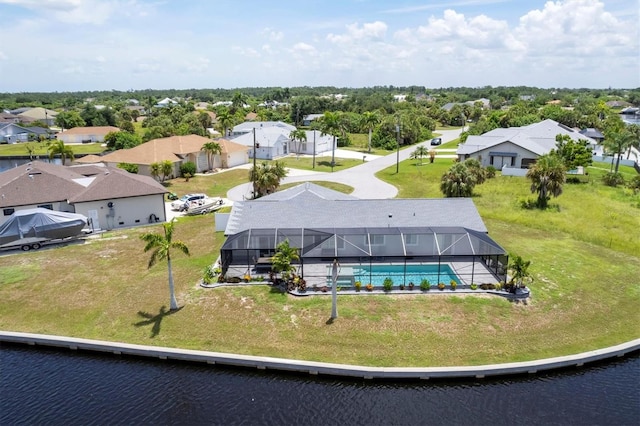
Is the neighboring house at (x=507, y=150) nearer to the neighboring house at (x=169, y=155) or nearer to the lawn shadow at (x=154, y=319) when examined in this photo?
the neighboring house at (x=169, y=155)

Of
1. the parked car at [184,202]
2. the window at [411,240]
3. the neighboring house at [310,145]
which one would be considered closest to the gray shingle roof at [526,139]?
the neighboring house at [310,145]

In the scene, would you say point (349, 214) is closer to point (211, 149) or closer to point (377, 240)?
point (377, 240)

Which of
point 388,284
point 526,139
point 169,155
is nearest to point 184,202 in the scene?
point 169,155

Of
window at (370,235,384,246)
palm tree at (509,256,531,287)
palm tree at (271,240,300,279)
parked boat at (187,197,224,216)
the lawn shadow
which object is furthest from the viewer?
parked boat at (187,197,224,216)

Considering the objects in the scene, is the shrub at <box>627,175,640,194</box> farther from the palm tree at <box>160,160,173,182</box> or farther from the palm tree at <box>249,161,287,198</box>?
the palm tree at <box>160,160,173,182</box>

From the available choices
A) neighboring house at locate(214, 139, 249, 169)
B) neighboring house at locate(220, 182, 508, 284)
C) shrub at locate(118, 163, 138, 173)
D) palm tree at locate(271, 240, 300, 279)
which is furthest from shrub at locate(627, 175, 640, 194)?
shrub at locate(118, 163, 138, 173)

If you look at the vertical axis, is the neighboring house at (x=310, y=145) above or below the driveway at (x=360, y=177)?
above
